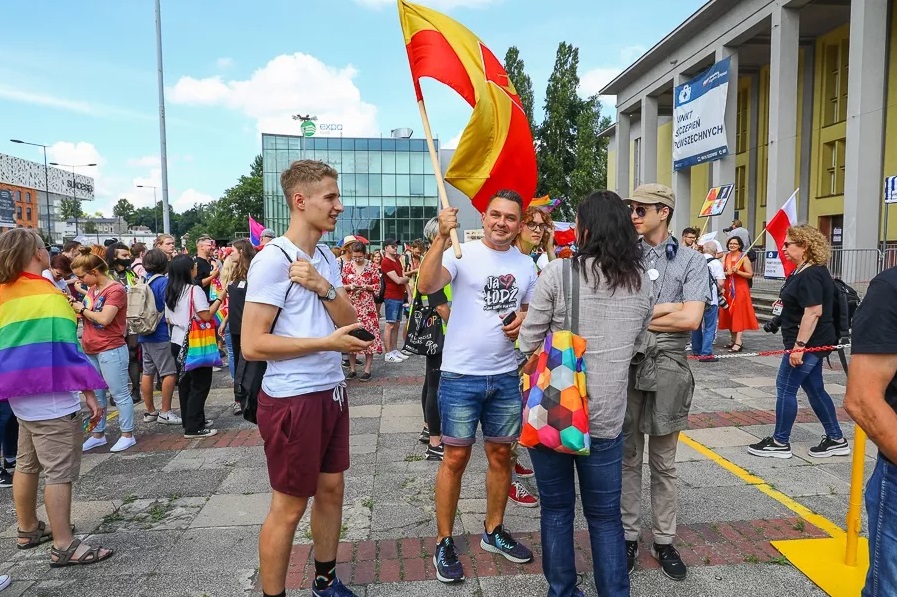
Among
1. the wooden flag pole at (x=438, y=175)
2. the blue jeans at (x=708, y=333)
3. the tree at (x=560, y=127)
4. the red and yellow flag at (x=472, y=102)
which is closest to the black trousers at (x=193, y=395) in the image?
the red and yellow flag at (x=472, y=102)

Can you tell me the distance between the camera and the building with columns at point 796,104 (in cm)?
1645

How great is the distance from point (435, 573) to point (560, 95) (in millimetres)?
42868

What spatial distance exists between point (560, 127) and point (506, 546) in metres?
42.8

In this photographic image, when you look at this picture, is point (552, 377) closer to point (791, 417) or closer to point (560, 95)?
point (791, 417)

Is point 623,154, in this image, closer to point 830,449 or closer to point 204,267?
point 204,267

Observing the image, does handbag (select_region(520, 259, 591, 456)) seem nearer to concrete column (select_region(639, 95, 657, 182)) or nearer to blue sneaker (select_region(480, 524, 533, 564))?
blue sneaker (select_region(480, 524, 533, 564))

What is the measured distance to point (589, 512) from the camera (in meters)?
2.69

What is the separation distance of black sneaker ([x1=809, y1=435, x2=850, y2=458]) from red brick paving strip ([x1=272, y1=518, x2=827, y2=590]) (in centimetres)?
149

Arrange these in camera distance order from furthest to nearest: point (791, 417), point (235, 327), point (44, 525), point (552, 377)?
1. point (235, 327)
2. point (791, 417)
3. point (44, 525)
4. point (552, 377)

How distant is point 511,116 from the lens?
3.91 metres

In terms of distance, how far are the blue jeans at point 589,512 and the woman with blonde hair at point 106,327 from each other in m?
4.40

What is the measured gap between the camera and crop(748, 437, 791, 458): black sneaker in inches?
199

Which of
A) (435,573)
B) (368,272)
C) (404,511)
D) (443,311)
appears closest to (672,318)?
(443,311)

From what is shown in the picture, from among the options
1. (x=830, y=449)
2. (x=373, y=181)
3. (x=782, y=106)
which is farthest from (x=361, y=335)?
(x=373, y=181)
